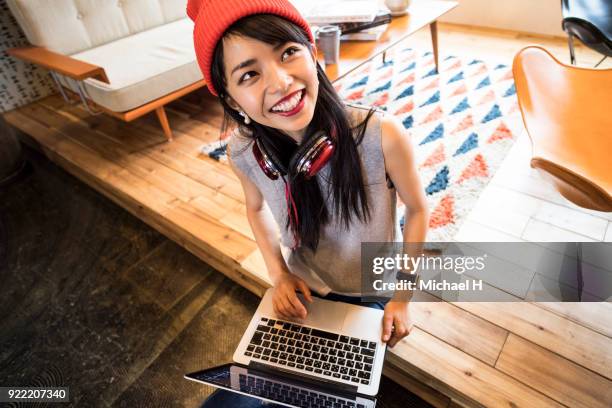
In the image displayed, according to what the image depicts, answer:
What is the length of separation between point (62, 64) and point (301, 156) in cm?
174

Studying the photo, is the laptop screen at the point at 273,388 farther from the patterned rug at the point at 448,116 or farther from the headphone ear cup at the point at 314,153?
the patterned rug at the point at 448,116

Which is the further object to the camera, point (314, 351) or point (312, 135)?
point (314, 351)

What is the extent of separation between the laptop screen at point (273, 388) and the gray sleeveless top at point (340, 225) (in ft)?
0.90

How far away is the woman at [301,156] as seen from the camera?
651 mm

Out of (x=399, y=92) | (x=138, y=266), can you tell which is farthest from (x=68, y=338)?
(x=399, y=92)

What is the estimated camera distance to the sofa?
1849 millimetres

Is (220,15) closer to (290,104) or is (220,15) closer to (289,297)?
(290,104)

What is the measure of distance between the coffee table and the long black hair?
3.09 ft

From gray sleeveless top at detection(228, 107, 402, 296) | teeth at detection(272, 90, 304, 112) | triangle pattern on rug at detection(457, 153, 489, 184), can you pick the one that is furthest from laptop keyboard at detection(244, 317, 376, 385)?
triangle pattern on rug at detection(457, 153, 489, 184)

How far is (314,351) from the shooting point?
0.87 metres

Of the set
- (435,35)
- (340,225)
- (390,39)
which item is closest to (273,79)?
(340,225)

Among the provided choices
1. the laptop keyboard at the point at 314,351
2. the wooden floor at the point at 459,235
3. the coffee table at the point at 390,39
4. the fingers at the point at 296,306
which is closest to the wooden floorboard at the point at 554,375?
the wooden floor at the point at 459,235

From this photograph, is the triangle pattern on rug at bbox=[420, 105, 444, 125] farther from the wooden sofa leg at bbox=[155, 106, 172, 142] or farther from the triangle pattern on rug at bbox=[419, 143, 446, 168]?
the wooden sofa leg at bbox=[155, 106, 172, 142]

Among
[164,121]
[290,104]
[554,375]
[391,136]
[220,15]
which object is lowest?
[554,375]
